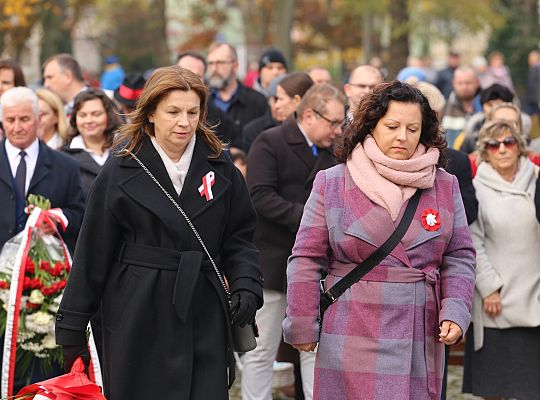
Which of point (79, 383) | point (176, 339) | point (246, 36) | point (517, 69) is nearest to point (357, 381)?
point (176, 339)

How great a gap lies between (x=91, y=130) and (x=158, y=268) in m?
3.26

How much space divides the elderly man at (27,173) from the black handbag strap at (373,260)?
8.46ft

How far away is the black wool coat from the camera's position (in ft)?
19.0

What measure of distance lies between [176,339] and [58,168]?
2.62 metres

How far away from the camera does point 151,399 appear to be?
588 cm

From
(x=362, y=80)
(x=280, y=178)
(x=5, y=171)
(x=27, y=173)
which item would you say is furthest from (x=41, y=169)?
(x=362, y=80)

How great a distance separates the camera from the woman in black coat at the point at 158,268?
5789 millimetres

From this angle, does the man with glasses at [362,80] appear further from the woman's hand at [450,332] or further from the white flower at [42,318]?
the woman's hand at [450,332]

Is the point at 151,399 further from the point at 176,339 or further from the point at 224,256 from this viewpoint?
the point at 224,256

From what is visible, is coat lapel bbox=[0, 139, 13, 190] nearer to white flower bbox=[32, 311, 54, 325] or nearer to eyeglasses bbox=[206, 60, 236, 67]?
white flower bbox=[32, 311, 54, 325]

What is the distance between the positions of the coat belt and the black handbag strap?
64 cm

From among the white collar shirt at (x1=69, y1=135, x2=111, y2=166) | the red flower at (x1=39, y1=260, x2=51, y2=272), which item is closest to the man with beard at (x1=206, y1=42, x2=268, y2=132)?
the white collar shirt at (x1=69, y1=135, x2=111, y2=166)

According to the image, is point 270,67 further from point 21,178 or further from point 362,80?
point 21,178

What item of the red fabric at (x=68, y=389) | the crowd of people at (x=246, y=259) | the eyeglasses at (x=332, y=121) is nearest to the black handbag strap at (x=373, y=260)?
the crowd of people at (x=246, y=259)
